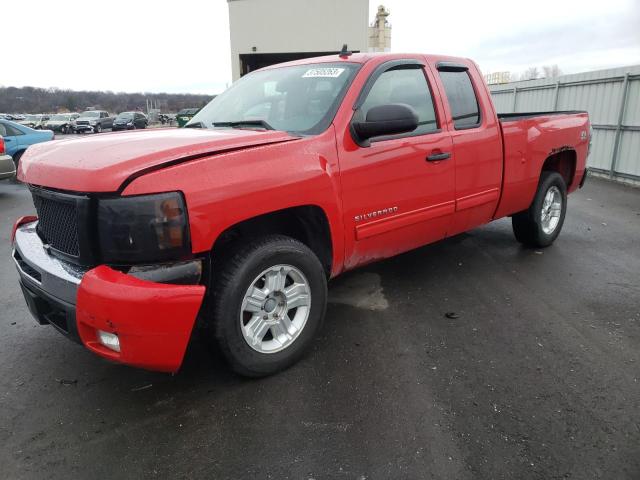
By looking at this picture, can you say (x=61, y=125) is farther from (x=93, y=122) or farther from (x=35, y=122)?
(x=35, y=122)

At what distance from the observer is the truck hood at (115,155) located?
2311 mm

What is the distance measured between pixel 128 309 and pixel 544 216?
467 centimetres

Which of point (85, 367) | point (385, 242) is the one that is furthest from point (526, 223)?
point (85, 367)

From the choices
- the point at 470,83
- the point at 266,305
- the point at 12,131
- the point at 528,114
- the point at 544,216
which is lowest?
the point at 544,216

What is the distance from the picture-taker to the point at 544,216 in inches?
214

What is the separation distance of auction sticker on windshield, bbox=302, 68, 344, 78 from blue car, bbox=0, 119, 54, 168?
10.7 m

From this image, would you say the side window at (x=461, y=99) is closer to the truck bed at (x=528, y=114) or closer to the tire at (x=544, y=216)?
the truck bed at (x=528, y=114)

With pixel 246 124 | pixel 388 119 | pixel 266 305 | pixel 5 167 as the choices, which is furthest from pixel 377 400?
pixel 5 167

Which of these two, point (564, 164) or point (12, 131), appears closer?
point (564, 164)

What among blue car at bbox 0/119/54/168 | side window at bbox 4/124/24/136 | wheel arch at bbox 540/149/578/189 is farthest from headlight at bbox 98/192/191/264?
side window at bbox 4/124/24/136

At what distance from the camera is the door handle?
365cm

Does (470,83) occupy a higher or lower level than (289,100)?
higher

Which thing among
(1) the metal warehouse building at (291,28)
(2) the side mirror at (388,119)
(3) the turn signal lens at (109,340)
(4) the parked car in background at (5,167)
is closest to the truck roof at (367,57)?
(2) the side mirror at (388,119)

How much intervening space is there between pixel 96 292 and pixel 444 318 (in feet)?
8.19
